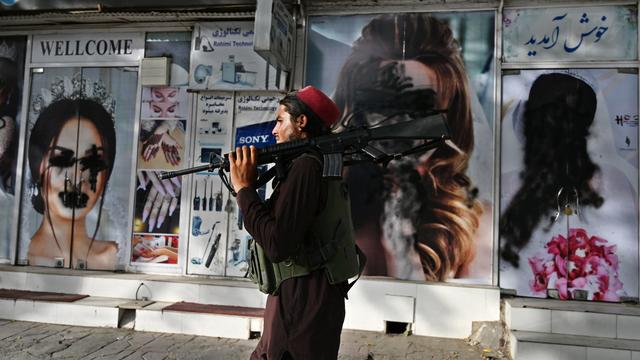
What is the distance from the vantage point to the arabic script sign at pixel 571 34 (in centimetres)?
555

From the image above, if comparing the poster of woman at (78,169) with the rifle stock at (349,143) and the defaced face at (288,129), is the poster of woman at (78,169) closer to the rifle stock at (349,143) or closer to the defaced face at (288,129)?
the rifle stock at (349,143)

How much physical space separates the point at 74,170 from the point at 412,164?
4.48m

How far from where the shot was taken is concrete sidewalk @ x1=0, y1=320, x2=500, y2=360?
4.73m

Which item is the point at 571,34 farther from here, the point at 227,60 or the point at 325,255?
the point at 325,255

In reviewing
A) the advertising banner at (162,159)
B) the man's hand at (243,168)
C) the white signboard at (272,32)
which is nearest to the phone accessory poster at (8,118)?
the advertising banner at (162,159)

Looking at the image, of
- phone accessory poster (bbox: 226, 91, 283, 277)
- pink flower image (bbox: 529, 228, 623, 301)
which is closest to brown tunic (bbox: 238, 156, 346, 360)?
phone accessory poster (bbox: 226, 91, 283, 277)

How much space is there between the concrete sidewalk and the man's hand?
3247 millimetres

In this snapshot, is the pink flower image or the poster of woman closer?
the pink flower image

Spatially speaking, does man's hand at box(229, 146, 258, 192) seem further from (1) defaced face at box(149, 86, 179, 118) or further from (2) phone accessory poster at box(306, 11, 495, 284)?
(1) defaced face at box(149, 86, 179, 118)

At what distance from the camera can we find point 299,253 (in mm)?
1891

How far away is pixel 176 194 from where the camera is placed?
20.8 ft

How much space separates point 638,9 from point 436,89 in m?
2.37

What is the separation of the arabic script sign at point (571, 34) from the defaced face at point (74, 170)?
5362mm

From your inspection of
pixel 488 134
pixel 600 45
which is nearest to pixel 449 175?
pixel 488 134
